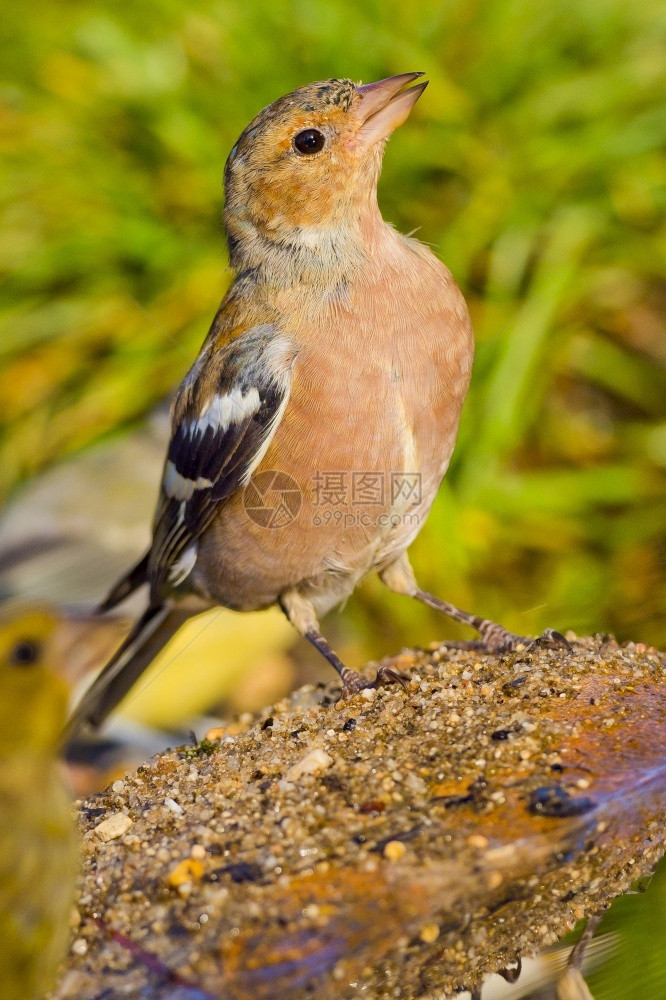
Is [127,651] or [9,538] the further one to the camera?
[9,538]

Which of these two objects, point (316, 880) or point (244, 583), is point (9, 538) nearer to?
point (244, 583)

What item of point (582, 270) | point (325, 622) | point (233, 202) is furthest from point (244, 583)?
point (582, 270)

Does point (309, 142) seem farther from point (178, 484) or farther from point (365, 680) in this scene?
point (365, 680)

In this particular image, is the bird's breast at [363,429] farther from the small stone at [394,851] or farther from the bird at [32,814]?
the small stone at [394,851]

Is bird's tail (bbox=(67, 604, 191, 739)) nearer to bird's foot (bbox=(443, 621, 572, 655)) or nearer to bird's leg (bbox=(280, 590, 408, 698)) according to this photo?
bird's leg (bbox=(280, 590, 408, 698))

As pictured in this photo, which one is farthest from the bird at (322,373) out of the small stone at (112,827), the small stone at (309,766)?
the small stone at (112,827)

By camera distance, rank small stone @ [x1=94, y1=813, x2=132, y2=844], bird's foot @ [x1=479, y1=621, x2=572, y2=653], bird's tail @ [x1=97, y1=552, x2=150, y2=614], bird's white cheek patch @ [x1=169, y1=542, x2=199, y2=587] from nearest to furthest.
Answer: small stone @ [x1=94, y1=813, x2=132, y2=844] < bird's foot @ [x1=479, y1=621, x2=572, y2=653] < bird's white cheek patch @ [x1=169, y1=542, x2=199, y2=587] < bird's tail @ [x1=97, y1=552, x2=150, y2=614]

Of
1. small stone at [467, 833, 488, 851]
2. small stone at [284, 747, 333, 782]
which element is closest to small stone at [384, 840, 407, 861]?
small stone at [467, 833, 488, 851]
